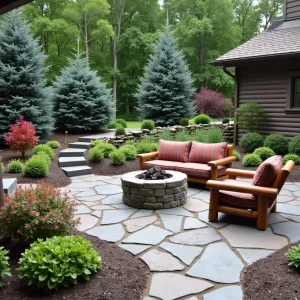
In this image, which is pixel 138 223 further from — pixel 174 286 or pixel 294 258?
pixel 294 258

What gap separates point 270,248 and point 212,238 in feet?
2.20

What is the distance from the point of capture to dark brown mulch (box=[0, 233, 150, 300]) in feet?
8.54

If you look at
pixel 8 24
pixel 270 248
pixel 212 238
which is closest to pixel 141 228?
pixel 212 238

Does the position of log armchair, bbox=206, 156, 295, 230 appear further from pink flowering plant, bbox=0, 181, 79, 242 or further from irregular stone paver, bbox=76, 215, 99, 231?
pink flowering plant, bbox=0, 181, 79, 242

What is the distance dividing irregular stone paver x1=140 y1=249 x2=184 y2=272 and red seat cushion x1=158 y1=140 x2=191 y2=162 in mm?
3440

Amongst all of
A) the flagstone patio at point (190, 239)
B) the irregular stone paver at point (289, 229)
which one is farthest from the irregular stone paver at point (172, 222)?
the irregular stone paver at point (289, 229)

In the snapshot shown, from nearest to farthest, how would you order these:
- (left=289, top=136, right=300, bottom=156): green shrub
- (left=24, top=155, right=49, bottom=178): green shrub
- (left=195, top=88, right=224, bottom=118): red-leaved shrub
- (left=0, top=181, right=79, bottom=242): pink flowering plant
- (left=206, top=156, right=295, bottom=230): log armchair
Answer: (left=0, top=181, right=79, bottom=242): pink flowering plant
(left=206, top=156, right=295, bottom=230): log armchair
(left=24, top=155, right=49, bottom=178): green shrub
(left=289, top=136, right=300, bottom=156): green shrub
(left=195, top=88, right=224, bottom=118): red-leaved shrub

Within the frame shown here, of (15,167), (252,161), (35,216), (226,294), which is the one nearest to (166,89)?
(252,161)

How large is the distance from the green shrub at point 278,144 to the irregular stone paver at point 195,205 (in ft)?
15.5

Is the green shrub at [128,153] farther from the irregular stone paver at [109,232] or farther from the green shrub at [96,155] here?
the irregular stone paver at [109,232]

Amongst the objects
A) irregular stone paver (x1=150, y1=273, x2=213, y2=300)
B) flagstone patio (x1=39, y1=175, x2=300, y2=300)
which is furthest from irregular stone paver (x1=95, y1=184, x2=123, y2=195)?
irregular stone paver (x1=150, y1=273, x2=213, y2=300)

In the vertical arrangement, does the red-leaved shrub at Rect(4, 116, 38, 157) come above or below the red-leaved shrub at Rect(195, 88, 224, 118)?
below

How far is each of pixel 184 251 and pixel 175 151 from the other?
3.50 meters

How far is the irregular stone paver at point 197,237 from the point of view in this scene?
379 cm
